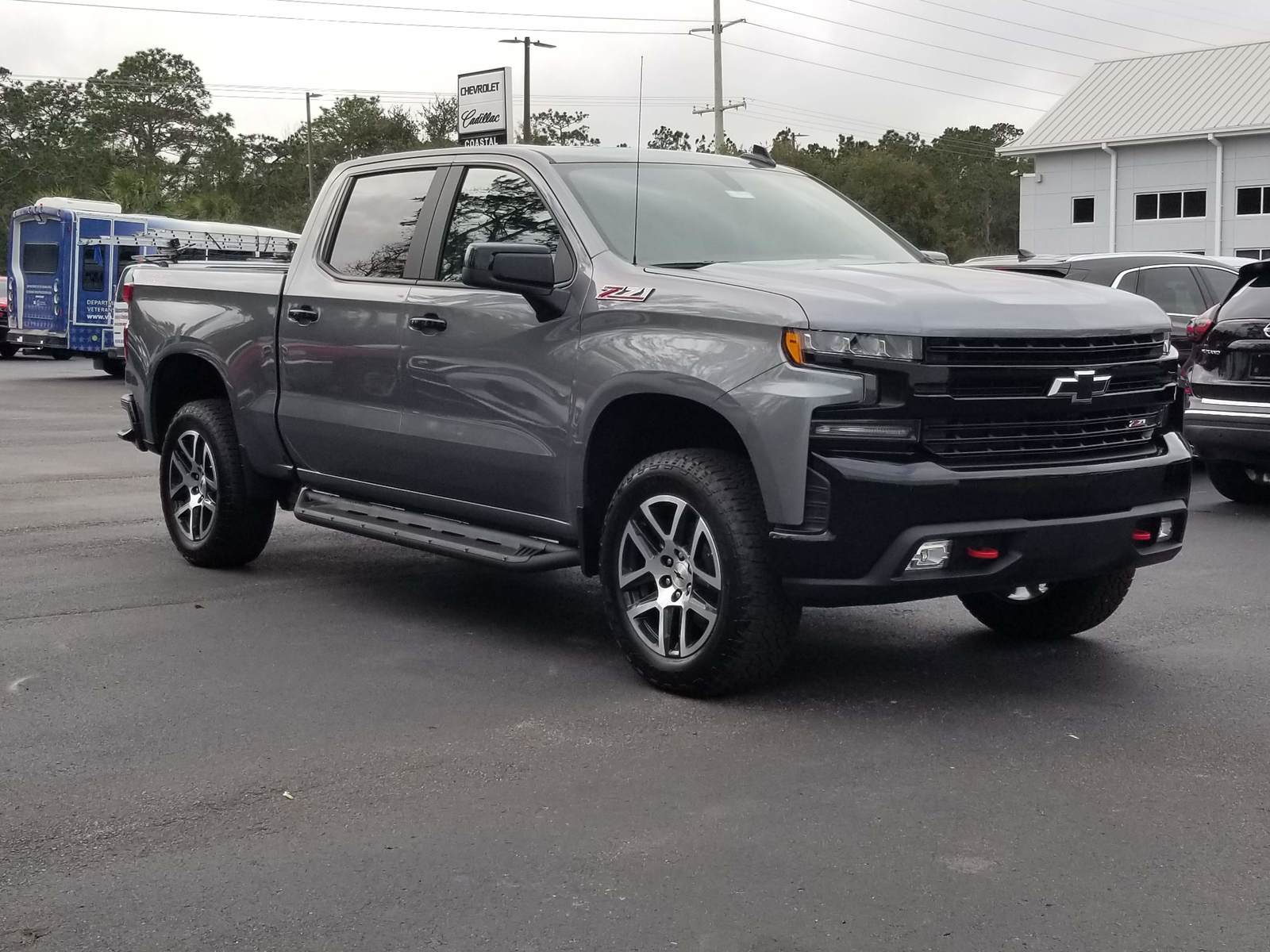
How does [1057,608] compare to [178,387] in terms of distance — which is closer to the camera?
[1057,608]

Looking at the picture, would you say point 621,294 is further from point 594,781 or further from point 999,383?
point 594,781

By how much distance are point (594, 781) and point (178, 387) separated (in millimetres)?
4694

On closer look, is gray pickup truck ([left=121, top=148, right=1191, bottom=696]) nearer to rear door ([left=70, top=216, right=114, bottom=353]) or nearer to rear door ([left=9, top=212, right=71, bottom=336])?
rear door ([left=70, top=216, right=114, bottom=353])

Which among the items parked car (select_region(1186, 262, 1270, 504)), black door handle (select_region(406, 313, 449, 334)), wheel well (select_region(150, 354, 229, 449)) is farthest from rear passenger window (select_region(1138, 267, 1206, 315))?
black door handle (select_region(406, 313, 449, 334))

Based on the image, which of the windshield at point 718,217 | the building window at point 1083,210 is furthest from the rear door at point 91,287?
the building window at point 1083,210

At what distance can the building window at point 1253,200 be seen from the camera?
44781mm

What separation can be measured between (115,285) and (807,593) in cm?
2388

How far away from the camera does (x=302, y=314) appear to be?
720cm

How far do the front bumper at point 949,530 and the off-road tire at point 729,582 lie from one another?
12cm

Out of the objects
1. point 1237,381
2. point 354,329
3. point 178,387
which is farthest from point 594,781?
point 1237,381

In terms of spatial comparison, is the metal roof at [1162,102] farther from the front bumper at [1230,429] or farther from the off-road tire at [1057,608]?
the off-road tire at [1057,608]

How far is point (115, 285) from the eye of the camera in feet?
87.9

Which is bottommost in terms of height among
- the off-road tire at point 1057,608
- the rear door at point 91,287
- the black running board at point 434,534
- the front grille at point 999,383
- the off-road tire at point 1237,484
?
the off-road tire at point 1057,608

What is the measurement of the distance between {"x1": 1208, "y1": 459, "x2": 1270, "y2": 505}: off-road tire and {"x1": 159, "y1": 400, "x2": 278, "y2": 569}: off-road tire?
20.4 ft
